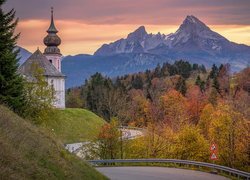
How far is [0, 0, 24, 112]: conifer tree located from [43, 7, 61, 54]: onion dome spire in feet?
182

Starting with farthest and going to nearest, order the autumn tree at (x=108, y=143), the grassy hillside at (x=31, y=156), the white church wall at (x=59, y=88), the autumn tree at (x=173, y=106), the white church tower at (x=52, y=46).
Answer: the white church tower at (x=52, y=46), the autumn tree at (x=173, y=106), the white church wall at (x=59, y=88), the autumn tree at (x=108, y=143), the grassy hillside at (x=31, y=156)

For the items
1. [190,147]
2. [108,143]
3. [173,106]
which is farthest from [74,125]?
[190,147]

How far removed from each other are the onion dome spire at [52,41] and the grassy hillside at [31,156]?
2690 inches

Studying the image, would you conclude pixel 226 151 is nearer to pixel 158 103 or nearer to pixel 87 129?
pixel 87 129

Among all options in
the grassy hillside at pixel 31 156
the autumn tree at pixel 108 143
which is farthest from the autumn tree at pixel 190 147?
the grassy hillside at pixel 31 156

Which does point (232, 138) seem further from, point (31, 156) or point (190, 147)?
point (31, 156)

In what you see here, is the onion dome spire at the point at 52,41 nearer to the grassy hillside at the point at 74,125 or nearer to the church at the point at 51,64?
the church at the point at 51,64

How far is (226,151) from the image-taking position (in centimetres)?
5097

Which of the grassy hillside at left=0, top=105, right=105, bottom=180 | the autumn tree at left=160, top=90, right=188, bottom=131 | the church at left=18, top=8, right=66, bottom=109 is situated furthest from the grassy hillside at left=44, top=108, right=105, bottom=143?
the grassy hillside at left=0, top=105, right=105, bottom=180

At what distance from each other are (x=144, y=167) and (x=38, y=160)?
21.1m

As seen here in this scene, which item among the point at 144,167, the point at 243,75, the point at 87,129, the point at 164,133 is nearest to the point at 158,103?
the point at 87,129

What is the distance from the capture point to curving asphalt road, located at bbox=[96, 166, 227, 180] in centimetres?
3178

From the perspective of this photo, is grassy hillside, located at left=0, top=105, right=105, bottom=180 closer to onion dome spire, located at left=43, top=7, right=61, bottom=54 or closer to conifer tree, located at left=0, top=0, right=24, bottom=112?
conifer tree, located at left=0, top=0, right=24, bottom=112

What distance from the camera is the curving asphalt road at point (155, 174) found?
104 feet
